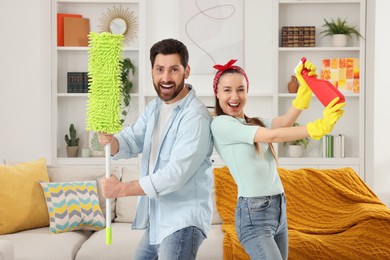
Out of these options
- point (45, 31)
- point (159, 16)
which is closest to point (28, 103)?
point (45, 31)

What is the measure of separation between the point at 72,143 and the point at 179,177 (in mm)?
4259

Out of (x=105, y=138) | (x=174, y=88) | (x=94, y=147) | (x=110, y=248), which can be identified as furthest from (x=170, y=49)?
(x=94, y=147)

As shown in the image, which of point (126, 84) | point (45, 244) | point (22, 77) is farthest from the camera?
point (126, 84)

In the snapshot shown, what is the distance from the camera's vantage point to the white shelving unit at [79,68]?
6387 mm

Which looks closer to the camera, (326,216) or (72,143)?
(326,216)

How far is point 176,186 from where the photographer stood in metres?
2.33

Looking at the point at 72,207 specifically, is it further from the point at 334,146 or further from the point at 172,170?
the point at 334,146

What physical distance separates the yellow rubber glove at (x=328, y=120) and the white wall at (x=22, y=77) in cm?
418

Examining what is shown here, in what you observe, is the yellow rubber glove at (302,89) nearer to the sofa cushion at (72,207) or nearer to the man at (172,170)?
the man at (172,170)

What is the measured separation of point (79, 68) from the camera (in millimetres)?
6578

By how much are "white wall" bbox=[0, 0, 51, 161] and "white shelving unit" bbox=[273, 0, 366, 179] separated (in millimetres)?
2095

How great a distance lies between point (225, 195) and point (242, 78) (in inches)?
77.1

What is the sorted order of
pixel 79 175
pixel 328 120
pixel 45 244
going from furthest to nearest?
pixel 79 175, pixel 45 244, pixel 328 120

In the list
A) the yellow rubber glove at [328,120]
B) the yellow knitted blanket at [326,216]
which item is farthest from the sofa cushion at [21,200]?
the yellow rubber glove at [328,120]
